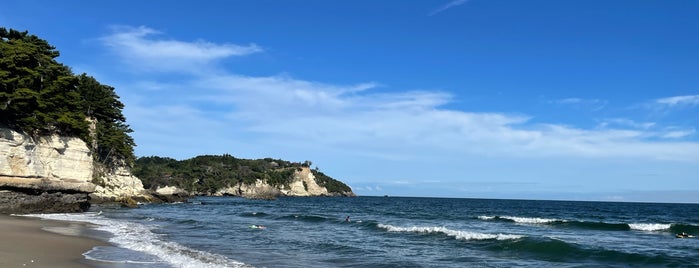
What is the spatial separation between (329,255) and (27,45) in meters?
28.6

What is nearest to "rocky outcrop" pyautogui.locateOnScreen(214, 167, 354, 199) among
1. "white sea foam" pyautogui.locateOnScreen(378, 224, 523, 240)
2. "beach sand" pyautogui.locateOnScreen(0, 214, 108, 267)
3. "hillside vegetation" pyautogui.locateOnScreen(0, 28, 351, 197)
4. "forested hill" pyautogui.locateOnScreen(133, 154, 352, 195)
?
"forested hill" pyautogui.locateOnScreen(133, 154, 352, 195)

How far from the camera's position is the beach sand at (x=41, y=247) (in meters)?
12.9

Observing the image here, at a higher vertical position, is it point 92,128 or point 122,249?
point 92,128

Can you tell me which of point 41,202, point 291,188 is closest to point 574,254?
point 41,202

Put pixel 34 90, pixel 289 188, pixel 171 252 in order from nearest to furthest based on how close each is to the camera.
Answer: pixel 171 252, pixel 34 90, pixel 289 188

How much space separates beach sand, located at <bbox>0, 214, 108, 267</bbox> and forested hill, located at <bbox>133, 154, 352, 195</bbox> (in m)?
124

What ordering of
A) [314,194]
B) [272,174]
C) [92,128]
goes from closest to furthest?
[92,128] → [272,174] → [314,194]

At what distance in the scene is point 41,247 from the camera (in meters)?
15.8

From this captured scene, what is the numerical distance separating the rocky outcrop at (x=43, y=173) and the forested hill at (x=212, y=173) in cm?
10396

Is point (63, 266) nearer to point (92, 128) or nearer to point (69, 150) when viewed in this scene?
point (69, 150)

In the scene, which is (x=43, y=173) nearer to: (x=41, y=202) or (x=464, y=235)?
(x=41, y=202)

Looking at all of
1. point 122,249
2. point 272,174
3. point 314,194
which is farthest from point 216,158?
point 122,249

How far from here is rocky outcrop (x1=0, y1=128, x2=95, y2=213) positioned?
30.7m

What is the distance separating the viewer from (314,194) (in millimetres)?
186250
